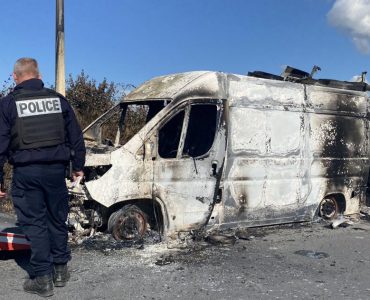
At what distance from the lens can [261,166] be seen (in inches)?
262

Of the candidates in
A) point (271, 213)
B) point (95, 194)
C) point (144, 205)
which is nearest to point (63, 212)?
point (95, 194)

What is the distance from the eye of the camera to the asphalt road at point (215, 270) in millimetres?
4312

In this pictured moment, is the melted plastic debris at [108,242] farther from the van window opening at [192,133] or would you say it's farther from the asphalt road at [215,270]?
the van window opening at [192,133]

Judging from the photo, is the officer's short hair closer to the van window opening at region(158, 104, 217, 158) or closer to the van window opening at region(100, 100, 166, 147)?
the van window opening at region(158, 104, 217, 158)

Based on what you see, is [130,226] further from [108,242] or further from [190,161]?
[190,161]

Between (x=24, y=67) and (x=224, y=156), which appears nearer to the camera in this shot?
(x=24, y=67)

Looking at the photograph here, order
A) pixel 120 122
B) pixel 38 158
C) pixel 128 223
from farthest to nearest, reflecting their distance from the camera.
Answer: pixel 120 122 → pixel 128 223 → pixel 38 158

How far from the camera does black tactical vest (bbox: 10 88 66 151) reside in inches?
157

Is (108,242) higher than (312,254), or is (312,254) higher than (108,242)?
(108,242)

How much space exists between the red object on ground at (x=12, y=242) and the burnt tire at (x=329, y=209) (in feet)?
15.8

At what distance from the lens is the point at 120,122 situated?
7.20 meters

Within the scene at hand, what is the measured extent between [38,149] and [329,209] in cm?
548

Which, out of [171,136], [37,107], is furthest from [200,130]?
[37,107]

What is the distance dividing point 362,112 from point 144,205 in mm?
4417
